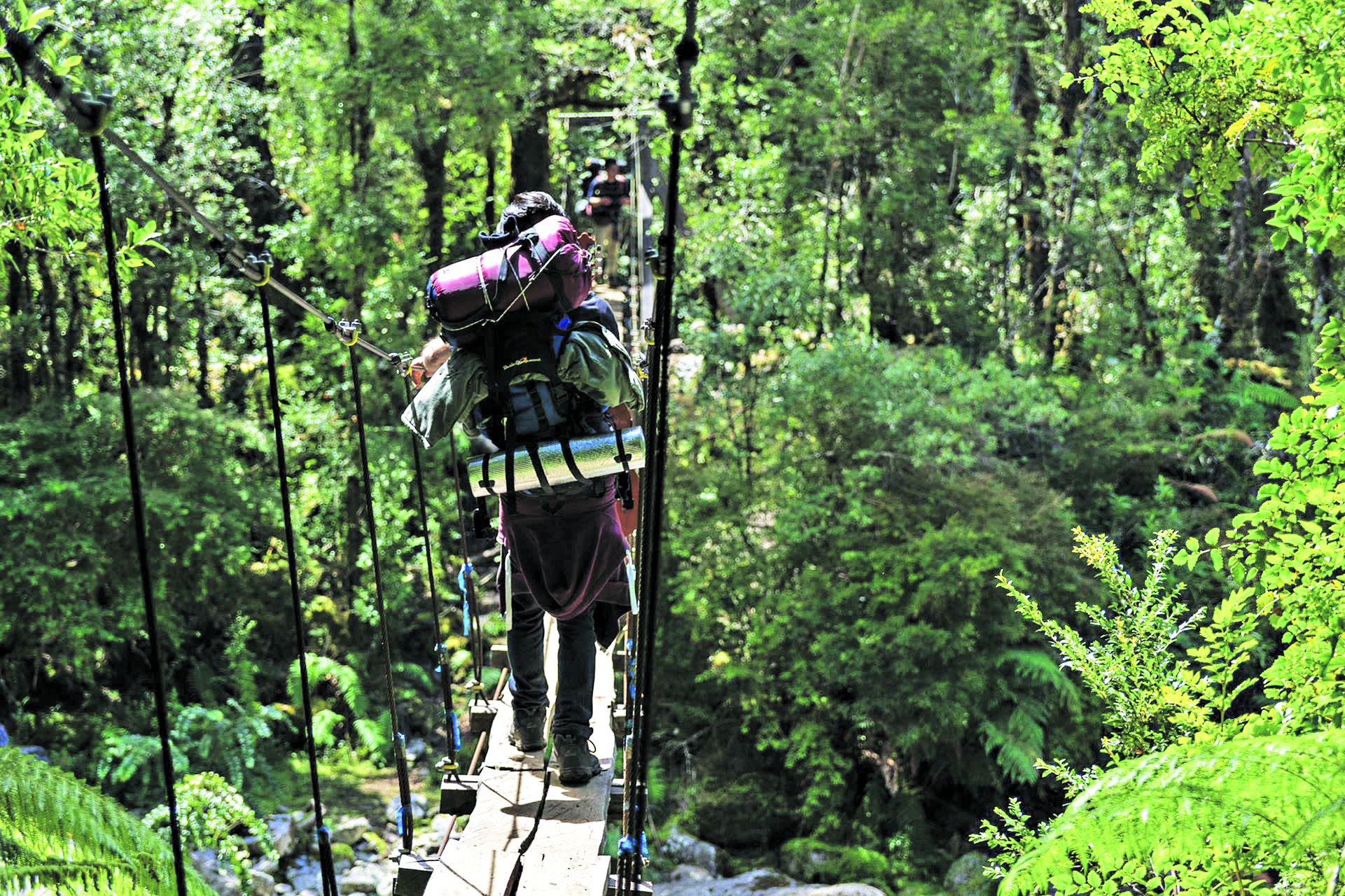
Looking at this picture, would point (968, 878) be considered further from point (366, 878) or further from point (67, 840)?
point (67, 840)

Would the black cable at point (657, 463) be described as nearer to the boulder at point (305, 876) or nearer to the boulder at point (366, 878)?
the boulder at point (366, 878)

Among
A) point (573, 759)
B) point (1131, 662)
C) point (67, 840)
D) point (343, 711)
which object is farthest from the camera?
point (343, 711)

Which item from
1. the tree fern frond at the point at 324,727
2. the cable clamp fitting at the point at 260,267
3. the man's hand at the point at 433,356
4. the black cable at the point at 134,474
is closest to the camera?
the black cable at the point at 134,474

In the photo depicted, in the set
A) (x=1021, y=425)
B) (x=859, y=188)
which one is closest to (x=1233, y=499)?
(x=1021, y=425)

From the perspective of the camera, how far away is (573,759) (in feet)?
9.57

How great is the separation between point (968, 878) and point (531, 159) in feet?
20.1

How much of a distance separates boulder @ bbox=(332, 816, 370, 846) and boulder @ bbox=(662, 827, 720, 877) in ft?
5.47

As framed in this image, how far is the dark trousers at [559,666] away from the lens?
2939mm

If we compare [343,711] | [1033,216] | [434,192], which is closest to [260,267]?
[343,711]

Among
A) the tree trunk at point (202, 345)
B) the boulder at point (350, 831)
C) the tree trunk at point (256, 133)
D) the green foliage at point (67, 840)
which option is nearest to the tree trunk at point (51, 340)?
the tree trunk at point (202, 345)

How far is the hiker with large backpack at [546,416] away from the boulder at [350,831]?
4.26 metres

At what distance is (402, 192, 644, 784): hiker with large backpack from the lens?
8.89 feet

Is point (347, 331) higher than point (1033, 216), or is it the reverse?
point (1033, 216)

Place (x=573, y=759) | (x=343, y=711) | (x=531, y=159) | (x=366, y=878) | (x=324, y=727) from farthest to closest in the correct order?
1. (x=531, y=159)
2. (x=343, y=711)
3. (x=324, y=727)
4. (x=366, y=878)
5. (x=573, y=759)
